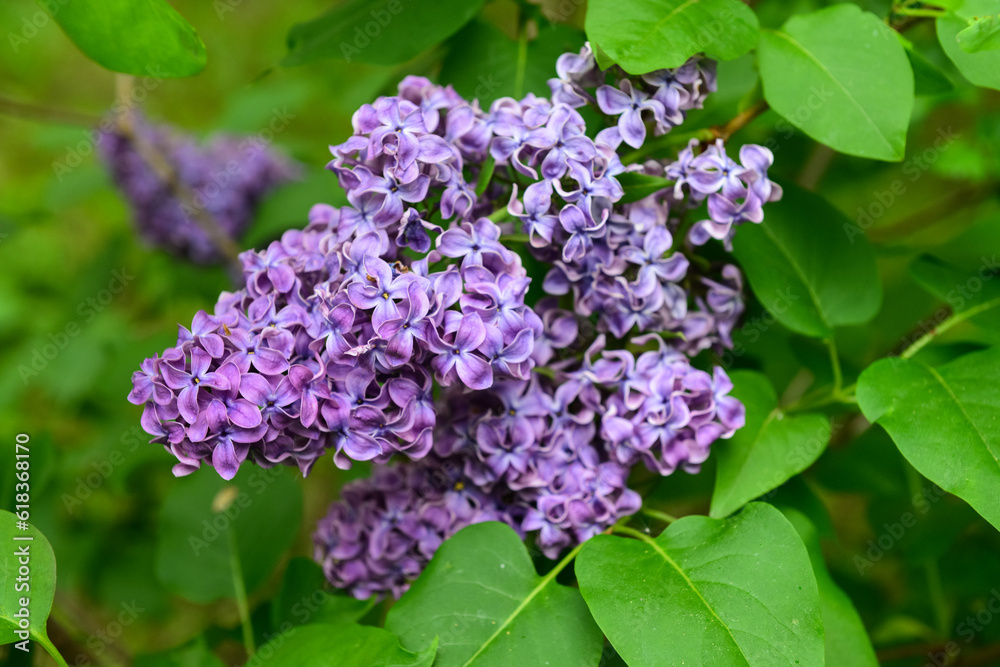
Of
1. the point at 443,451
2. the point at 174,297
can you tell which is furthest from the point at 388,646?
the point at 174,297

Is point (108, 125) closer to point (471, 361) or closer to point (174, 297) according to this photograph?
point (174, 297)

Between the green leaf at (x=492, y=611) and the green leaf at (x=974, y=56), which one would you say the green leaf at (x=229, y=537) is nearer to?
the green leaf at (x=492, y=611)

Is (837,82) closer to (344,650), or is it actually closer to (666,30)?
(666,30)

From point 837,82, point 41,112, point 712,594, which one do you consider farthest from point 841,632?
point 41,112

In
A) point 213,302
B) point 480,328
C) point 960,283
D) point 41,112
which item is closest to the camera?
point 480,328

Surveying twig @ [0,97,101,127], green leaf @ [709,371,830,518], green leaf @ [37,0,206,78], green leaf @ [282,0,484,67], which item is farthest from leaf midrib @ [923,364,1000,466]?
twig @ [0,97,101,127]

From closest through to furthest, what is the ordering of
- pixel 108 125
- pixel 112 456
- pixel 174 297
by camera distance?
pixel 112 456 → pixel 108 125 → pixel 174 297

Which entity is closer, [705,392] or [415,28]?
[705,392]
